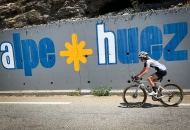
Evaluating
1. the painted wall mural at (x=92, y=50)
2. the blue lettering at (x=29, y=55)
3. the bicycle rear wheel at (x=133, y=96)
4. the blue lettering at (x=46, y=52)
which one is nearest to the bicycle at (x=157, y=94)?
the bicycle rear wheel at (x=133, y=96)

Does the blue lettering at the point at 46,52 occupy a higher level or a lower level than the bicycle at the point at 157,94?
higher

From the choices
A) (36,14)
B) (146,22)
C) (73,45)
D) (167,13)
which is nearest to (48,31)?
(73,45)

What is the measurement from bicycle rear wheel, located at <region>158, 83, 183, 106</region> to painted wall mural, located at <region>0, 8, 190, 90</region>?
141 centimetres

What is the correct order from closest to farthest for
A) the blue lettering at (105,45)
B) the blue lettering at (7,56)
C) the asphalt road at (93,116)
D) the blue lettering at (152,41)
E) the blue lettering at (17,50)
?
the asphalt road at (93,116)
the blue lettering at (152,41)
the blue lettering at (105,45)
the blue lettering at (17,50)
the blue lettering at (7,56)

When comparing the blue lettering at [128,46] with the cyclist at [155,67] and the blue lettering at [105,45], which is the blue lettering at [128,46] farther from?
the cyclist at [155,67]

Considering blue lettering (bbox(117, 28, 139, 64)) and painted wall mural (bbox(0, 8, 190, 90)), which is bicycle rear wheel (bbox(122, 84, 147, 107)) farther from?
blue lettering (bbox(117, 28, 139, 64))

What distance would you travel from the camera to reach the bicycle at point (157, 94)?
241 inches

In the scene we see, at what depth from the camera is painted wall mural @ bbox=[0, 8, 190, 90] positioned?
24.1 feet

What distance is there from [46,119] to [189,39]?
5.94 meters

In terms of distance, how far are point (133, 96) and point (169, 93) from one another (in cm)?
117

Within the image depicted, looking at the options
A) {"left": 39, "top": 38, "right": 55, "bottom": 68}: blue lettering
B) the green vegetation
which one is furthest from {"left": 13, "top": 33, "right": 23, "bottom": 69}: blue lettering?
the green vegetation

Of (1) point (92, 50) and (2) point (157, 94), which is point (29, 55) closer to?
(1) point (92, 50)

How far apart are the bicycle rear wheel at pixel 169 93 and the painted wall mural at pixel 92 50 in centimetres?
141

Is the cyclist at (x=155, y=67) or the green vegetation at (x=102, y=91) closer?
the cyclist at (x=155, y=67)
